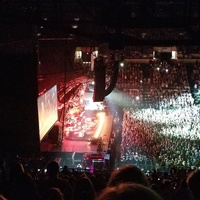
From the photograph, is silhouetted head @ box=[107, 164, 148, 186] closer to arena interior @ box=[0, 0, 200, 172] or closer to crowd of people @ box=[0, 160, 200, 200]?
crowd of people @ box=[0, 160, 200, 200]

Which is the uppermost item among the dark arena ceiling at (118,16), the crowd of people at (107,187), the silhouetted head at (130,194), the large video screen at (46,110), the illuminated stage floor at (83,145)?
the dark arena ceiling at (118,16)

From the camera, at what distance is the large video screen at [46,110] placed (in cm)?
1001

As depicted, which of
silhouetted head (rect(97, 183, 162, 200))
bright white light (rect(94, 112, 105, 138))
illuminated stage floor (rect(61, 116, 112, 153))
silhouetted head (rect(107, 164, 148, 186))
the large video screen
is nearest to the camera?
silhouetted head (rect(97, 183, 162, 200))

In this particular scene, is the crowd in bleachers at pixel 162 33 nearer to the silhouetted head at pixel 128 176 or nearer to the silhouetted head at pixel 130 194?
the silhouetted head at pixel 128 176

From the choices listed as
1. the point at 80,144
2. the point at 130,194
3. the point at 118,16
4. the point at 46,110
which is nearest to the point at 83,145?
the point at 80,144

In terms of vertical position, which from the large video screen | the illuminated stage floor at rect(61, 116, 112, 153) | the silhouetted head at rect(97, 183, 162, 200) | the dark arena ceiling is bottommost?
the illuminated stage floor at rect(61, 116, 112, 153)

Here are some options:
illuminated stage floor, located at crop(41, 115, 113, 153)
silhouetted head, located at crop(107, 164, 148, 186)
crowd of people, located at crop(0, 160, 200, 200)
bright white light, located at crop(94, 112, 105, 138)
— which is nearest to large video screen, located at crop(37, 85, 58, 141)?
illuminated stage floor, located at crop(41, 115, 113, 153)

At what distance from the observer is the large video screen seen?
10.0 metres

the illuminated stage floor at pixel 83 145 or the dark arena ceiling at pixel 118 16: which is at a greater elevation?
the dark arena ceiling at pixel 118 16

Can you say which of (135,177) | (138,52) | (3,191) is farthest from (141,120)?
(135,177)

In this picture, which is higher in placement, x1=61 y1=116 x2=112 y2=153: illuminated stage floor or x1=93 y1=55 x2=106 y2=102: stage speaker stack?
x1=93 y1=55 x2=106 y2=102: stage speaker stack

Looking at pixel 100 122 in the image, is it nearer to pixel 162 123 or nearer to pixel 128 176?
pixel 162 123

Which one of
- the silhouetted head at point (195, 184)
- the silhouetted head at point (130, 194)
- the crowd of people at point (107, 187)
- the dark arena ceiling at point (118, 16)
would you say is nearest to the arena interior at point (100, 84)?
the dark arena ceiling at point (118, 16)

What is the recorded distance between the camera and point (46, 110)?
11.0m
